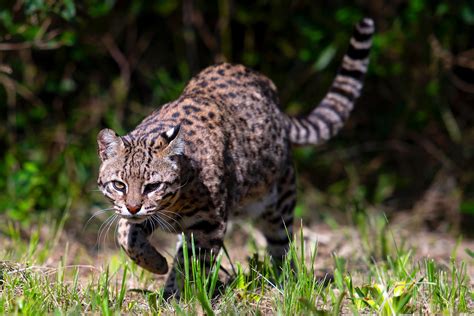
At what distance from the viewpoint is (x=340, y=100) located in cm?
645

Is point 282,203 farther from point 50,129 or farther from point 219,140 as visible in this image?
point 50,129

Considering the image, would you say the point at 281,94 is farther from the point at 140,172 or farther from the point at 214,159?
the point at 140,172

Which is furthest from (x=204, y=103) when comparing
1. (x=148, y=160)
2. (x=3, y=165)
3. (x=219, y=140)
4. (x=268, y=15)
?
(x=268, y=15)

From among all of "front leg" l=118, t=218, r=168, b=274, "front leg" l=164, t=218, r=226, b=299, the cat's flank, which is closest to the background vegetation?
the cat's flank

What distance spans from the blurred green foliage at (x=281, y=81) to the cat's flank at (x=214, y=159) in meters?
2.07

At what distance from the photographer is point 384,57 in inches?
339

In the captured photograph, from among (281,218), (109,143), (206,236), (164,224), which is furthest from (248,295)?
(281,218)

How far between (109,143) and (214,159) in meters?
0.70

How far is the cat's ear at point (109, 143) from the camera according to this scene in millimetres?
4715

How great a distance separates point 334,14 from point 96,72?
9.19ft

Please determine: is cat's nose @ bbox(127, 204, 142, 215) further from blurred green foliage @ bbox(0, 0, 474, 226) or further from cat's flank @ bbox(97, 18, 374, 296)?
blurred green foliage @ bbox(0, 0, 474, 226)

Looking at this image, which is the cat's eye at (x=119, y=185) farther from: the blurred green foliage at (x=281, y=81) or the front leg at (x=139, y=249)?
the blurred green foliage at (x=281, y=81)

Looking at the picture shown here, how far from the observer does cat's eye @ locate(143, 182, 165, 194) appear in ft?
15.1

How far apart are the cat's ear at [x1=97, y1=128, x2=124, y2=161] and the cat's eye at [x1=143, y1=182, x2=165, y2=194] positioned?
288mm
